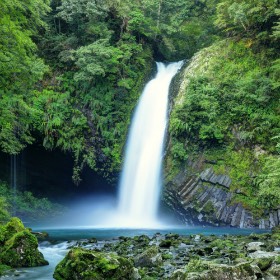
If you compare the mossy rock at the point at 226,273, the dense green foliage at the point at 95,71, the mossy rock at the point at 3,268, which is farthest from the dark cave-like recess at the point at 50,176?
the mossy rock at the point at 226,273

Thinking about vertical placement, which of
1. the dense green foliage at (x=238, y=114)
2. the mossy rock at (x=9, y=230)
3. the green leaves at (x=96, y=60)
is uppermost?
the green leaves at (x=96, y=60)

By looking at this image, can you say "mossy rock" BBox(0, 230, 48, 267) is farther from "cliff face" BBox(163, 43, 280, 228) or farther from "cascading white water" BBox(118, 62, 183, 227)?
"cascading white water" BBox(118, 62, 183, 227)

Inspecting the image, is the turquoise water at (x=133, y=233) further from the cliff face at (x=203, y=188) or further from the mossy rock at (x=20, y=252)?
the mossy rock at (x=20, y=252)

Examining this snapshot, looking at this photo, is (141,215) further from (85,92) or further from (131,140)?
(85,92)

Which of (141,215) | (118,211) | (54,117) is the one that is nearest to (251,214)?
(141,215)

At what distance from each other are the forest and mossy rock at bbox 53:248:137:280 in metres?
7.46

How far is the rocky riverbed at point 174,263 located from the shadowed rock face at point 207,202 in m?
6.03

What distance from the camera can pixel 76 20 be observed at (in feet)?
84.2

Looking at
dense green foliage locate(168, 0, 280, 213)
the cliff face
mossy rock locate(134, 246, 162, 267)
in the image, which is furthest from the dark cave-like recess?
mossy rock locate(134, 246, 162, 267)

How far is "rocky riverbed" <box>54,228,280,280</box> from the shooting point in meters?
6.97

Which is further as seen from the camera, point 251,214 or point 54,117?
point 54,117

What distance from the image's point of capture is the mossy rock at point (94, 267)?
741 cm

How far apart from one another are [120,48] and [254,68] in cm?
840

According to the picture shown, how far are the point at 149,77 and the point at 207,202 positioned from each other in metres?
10.2
